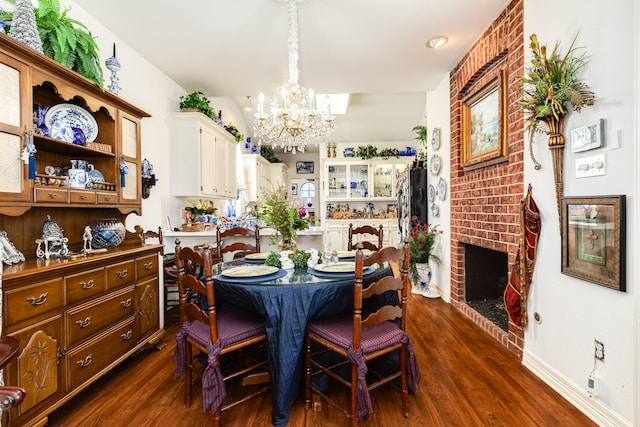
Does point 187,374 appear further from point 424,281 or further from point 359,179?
point 359,179

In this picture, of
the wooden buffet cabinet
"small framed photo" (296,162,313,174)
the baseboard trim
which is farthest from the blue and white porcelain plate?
"small framed photo" (296,162,313,174)

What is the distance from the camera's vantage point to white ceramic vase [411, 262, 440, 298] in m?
Result: 4.09

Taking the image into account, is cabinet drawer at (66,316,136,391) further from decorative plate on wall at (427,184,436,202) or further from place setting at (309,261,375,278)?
decorative plate on wall at (427,184,436,202)

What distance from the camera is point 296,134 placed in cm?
316

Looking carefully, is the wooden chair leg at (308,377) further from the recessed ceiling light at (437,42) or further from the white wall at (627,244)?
the recessed ceiling light at (437,42)

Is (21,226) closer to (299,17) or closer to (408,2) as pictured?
(299,17)

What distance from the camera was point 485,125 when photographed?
2.99m

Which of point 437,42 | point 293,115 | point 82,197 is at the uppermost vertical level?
point 437,42

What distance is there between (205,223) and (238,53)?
208 cm

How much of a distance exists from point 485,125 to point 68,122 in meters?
3.37

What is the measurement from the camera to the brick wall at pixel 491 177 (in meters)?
2.43

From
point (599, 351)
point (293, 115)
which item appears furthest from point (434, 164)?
point (599, 351)

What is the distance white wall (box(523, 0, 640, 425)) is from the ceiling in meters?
0.83

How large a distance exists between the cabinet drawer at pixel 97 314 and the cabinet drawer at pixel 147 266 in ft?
0.47
